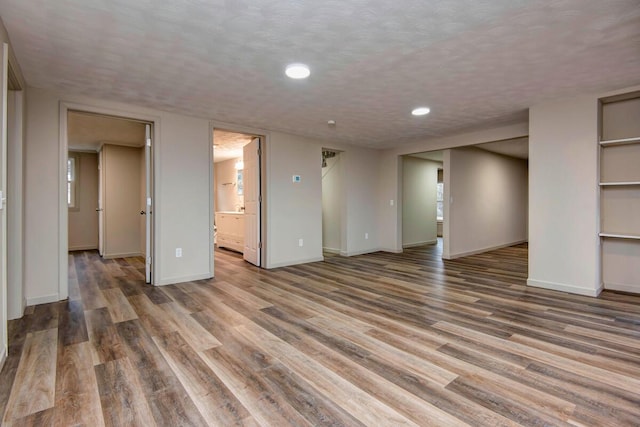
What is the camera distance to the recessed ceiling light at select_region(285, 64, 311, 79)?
269 centimetres

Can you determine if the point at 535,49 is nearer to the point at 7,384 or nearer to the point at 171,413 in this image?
the point at 171,413

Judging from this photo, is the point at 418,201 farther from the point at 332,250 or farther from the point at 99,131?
the point at 99,131

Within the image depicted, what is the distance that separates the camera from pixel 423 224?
7.90 metres

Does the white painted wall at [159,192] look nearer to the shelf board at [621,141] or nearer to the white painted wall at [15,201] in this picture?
the white painted wall at [15,201]

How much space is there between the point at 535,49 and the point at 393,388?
2.61 meters

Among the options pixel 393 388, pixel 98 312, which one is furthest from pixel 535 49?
pixel 98 312

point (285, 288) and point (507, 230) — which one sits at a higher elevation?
point (507, 230)

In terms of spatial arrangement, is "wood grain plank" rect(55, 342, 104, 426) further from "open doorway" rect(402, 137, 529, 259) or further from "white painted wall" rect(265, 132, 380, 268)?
"open doorway" rect(402, 137, 529, 259)

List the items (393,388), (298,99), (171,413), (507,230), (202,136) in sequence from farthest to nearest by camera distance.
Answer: (507,230)
(202,136)
(298,99)
(393,388)
(171,413)

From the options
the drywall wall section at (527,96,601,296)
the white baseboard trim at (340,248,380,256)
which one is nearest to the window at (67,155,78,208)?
the white baseboard trim at (340,248,380,256)

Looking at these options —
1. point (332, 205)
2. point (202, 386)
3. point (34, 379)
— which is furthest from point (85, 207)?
point (202, 386)

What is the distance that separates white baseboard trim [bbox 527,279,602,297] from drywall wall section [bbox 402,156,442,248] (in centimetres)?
355

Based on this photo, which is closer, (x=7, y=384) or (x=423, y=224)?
(x=7, y=384)

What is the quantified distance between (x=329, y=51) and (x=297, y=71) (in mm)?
425
